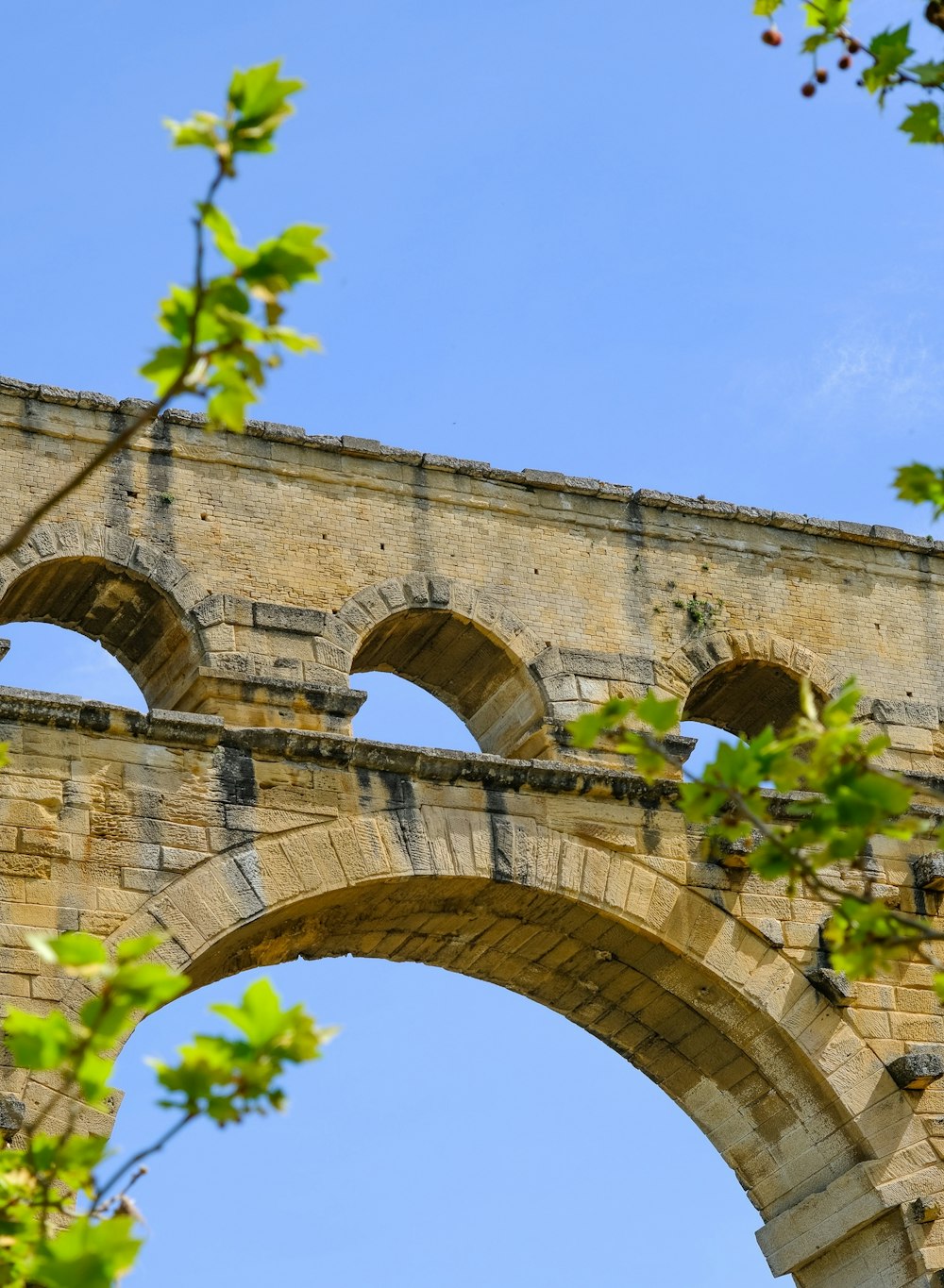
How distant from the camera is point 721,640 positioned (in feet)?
46.9

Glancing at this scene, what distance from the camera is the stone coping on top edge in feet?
43.5

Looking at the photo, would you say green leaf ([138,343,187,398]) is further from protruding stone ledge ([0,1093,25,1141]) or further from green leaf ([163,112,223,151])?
protruding stone ledge ([0,1093,25,1141])

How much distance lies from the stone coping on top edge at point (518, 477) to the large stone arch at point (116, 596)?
970mm

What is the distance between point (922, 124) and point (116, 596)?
7.80 metres

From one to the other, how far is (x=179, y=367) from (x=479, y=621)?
8620mm

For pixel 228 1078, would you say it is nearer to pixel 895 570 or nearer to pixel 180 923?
pixel 180 923

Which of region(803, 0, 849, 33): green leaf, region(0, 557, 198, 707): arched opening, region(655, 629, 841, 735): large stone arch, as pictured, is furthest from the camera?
region(655, 629, 841, 735): large stone arch

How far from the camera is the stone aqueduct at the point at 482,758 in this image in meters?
10.9

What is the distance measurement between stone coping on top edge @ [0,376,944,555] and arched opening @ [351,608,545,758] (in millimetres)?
1168

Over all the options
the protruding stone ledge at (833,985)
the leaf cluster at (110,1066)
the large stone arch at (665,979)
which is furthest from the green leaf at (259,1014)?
the protruding stone ledge at (833,985)

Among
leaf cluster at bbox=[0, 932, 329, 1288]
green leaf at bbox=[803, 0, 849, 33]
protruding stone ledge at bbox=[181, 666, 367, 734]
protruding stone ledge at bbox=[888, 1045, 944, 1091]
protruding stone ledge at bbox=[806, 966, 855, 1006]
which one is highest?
protruding stone ledge at bbox=[181, 666, 367, 734]

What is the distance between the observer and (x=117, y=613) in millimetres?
13234

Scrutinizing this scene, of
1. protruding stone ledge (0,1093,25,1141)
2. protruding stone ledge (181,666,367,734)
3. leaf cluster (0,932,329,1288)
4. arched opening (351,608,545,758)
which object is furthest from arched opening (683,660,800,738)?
leaf cluster (0,932,329,1288)

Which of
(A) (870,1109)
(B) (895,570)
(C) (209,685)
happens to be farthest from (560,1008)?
(B) (895,570)
